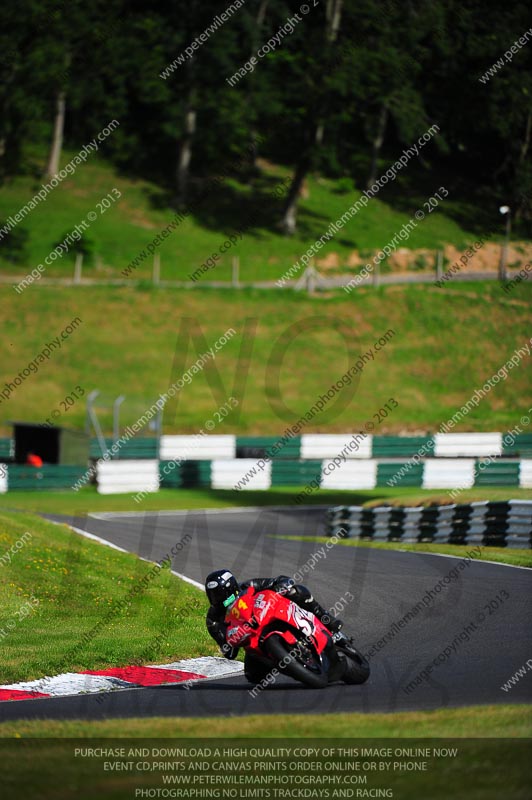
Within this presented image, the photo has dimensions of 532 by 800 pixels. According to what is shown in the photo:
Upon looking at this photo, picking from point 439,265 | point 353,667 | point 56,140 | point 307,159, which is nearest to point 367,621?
point 353,667

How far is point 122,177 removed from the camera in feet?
227

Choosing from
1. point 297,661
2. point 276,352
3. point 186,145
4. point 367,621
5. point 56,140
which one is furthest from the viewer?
point 186,145

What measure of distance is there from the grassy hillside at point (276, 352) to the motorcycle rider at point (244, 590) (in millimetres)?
31678

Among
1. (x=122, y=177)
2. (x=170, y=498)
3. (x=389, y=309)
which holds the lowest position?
(x=170, y=498)

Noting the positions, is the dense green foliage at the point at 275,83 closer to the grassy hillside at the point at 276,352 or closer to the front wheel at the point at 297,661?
the grassy hillside at the point at 276,352

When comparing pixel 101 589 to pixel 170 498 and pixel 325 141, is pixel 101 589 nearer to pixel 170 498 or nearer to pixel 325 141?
pixel 170 498

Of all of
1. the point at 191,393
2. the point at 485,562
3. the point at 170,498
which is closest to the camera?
the point at 485,562

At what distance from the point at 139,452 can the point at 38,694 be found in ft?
75.3

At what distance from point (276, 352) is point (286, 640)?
38.9m

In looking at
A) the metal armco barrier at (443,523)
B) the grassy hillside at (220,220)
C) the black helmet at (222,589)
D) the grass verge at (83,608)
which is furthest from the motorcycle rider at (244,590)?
the grassy hillside at (220,220)

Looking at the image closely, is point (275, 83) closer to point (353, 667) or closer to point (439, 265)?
point (439, 265)

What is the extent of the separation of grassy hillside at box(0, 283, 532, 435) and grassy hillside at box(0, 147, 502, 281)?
673cm

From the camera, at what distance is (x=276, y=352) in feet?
158

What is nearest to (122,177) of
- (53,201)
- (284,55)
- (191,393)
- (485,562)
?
(53,201)
